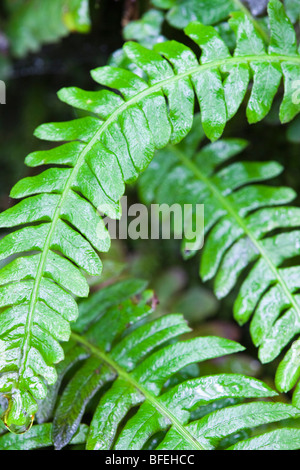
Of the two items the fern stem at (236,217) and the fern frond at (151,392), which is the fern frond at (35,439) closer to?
the fern frond at (151,392)

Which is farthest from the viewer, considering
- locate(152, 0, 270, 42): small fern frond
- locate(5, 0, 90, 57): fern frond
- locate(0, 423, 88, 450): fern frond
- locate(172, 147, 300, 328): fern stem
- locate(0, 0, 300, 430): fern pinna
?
locate(5, 0, 90, 57): fern frond

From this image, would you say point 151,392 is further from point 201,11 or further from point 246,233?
point 201,11

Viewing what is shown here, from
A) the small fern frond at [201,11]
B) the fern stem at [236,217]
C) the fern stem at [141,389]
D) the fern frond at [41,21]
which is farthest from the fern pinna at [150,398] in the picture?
the fern frond at [41,21]

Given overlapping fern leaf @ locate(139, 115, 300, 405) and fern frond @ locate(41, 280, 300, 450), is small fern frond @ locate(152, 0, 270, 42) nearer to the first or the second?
overlapping fern leaf @ locate(139, 115, 300, 405)

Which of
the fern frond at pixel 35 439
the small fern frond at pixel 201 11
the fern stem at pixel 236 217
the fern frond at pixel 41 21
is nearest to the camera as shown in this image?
the fern frond at pixel 35 439

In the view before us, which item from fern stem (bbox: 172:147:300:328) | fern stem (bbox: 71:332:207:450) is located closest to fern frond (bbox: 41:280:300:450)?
fern stem (bbox: 71:332:207:450)

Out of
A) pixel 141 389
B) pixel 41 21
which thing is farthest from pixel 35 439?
pixel 41 21
